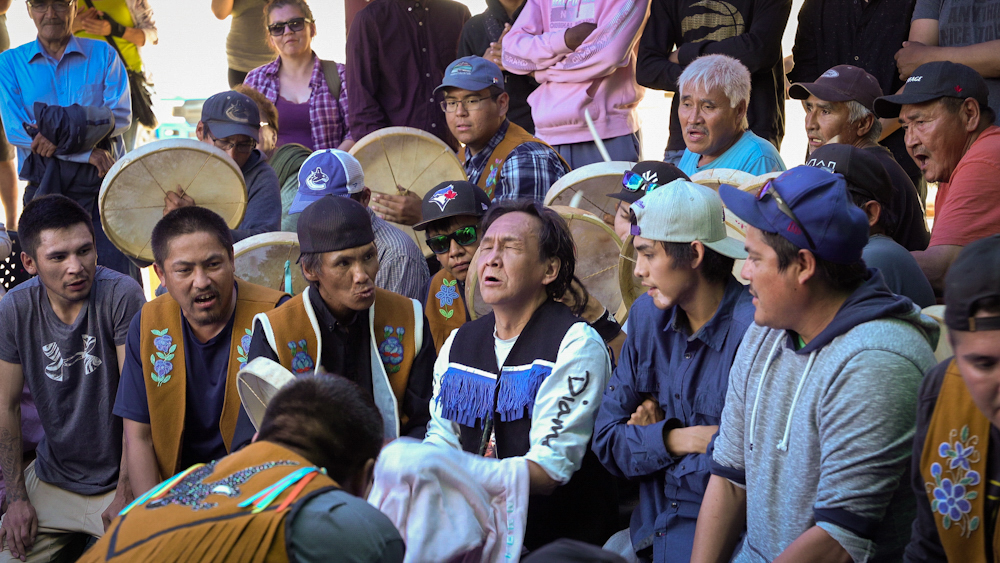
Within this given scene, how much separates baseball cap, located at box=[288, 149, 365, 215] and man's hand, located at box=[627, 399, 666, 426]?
2050mm

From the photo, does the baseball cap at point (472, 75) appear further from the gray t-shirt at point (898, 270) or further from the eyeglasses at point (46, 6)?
the eyeglasses at point (46, 6)

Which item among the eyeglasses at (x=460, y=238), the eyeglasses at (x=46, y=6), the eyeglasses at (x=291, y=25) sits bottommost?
the eyeglasses at (x=460, y=238)

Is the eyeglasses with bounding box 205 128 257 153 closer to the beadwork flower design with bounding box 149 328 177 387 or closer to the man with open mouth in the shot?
the man with open mouth

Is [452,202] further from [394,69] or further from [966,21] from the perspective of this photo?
[966,21]

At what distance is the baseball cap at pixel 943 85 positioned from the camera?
143 inches

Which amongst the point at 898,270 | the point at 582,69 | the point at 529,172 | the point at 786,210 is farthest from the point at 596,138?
the point at 786,210

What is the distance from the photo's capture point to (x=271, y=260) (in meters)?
4.34

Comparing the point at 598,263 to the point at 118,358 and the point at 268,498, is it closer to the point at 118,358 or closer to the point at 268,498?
the point at 118,358

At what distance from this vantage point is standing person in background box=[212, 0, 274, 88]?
23.6 feet

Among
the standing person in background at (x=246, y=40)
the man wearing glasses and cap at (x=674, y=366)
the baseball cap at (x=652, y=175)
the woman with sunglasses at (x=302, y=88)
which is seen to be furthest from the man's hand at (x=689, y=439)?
the standing person in background at (x=246, y=40)

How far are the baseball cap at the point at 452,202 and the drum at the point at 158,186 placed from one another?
1.33 metres

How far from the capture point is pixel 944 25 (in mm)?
4633

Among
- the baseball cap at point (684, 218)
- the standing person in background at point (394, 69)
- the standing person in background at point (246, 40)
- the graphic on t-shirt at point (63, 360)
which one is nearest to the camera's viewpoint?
the baseball cap at point (684, 218)

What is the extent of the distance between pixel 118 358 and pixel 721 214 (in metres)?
2.57
